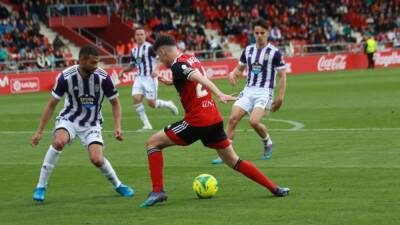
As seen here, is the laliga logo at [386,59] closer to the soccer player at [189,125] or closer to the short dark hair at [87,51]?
the soccer player at [189,125]

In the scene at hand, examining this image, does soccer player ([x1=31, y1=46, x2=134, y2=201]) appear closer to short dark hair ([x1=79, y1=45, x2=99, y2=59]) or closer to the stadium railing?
short dark hair ([x1=79, y1=45, x2=99, y2=59])

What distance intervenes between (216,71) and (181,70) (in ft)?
120

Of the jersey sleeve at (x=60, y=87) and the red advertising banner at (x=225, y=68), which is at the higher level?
the jersey sleeve at (x=60, y=87)

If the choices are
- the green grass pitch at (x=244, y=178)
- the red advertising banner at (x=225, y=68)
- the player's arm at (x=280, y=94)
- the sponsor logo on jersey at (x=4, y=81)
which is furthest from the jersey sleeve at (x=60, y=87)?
the sponsor logo on jersey at (x=4, y=81)

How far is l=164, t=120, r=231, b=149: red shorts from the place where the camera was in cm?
1062

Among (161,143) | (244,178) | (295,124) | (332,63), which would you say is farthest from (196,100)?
(332,63)

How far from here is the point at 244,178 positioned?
1267 cm

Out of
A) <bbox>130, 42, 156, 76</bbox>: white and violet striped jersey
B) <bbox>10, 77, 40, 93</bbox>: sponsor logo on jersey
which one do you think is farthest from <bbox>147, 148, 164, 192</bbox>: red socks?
<bbox>10, 77, 40, 93</bbox>: sponsor logo on jersey

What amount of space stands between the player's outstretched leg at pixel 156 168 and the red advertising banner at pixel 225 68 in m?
23.2

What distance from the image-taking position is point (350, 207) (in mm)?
9859

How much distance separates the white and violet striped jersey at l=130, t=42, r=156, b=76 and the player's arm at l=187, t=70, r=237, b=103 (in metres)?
11.8

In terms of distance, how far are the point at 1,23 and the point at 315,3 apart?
85.9ft

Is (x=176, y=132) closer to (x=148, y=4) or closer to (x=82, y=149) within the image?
(x=82, y=149)

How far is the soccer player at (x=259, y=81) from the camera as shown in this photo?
14875mm
